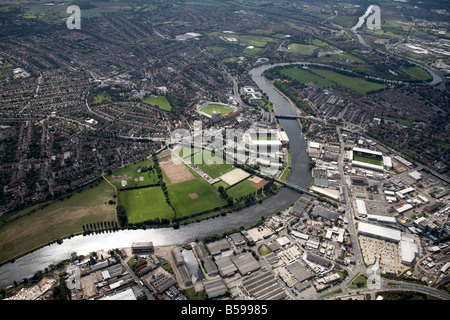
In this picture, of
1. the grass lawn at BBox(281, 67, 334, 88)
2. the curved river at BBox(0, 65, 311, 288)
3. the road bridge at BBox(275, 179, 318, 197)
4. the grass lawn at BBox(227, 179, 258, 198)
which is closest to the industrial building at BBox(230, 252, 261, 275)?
the curved river at BBox(0, 65, 311, 288)

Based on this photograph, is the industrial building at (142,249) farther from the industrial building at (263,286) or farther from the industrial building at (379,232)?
the industrial building at (379,232)

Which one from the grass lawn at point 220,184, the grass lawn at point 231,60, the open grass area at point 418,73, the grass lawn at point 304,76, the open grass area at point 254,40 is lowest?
the grass lawn at point 220,184

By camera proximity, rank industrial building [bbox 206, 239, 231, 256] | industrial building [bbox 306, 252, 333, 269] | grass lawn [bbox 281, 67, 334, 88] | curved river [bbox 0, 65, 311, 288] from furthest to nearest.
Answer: grass lawn [bbox 281, 67, 334, 88] → industrial building [bbox 206, 239, 231, 256] → industrial building [bbox 306, 252, 333, 269] → curved river [bbox 0, 65, 311, 288]

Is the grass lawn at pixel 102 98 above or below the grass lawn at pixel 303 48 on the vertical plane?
below

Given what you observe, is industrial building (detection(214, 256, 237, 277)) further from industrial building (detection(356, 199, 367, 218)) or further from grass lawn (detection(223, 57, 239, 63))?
grass lawn (detection(223, 57, 239, 63))

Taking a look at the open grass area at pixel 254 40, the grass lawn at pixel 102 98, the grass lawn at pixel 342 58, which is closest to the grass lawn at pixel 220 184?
the grass lawn at pixel 102 98

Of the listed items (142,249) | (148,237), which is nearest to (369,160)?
(148,237)

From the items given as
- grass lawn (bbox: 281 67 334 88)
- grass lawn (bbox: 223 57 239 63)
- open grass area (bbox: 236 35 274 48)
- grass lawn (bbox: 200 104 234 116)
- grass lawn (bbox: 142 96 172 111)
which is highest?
open grass area (bbox: 236 35 274 48)

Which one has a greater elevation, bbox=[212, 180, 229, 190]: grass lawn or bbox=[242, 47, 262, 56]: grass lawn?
bbox=[242, 47, 262, 56]: grass lawn
